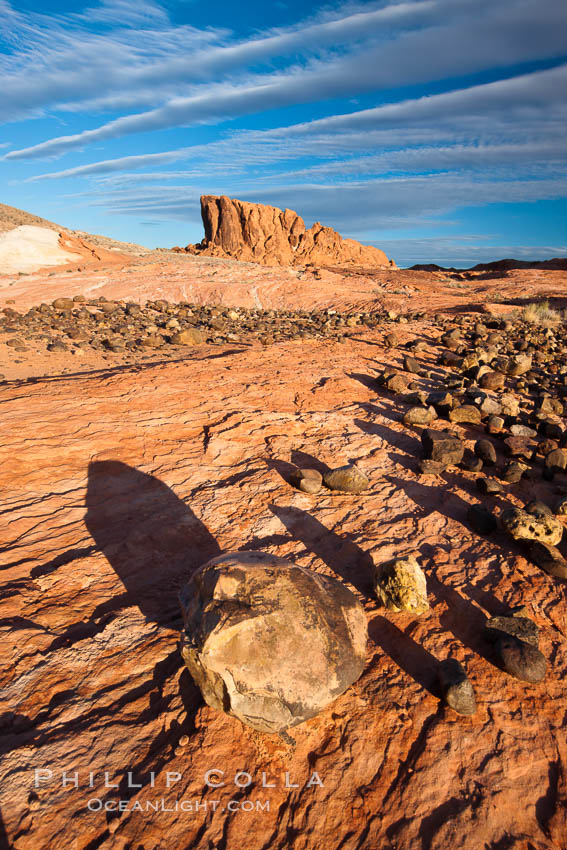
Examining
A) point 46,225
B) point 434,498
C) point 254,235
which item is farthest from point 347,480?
point 254,235

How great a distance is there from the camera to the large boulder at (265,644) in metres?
1.90

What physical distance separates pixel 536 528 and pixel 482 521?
1.21ft

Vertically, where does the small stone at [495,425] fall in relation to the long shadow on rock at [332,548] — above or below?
above

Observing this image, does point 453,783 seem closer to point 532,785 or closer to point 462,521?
point 532,785

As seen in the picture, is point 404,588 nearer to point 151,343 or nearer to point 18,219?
point 151,343

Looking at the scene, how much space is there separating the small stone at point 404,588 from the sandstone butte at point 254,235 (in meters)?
48.7

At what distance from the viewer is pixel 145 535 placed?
10.8ft

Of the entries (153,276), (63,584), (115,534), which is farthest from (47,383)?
(153,276)

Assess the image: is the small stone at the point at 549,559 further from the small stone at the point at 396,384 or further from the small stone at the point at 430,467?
the small stone at the point at 396,384

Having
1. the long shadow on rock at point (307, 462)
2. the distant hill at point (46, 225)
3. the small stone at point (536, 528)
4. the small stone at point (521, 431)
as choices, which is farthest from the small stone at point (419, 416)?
the distant hill at point (46, 225)

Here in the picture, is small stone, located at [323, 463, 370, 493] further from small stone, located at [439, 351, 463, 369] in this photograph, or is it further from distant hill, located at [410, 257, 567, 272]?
distant hill, located at [410, 257, 567, 272]

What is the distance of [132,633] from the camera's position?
2.46m

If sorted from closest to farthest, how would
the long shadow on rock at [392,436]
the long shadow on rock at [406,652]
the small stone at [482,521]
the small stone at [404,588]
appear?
the long shadow on rock at [406,652] → the small stone at [404,588] → the small stone at [482,521] → the long shadow on rock at [392,436]

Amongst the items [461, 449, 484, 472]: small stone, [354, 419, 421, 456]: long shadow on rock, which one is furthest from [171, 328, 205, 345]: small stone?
[461, 449, 484, 472]: small stone
